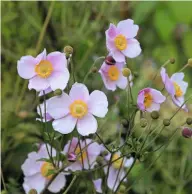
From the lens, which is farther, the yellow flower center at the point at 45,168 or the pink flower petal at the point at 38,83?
the yellow flower center at the point at 45,168

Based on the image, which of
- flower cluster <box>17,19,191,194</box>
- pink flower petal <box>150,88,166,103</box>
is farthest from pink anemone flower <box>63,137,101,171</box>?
pink flower petal <box>150,88,166,103</box>

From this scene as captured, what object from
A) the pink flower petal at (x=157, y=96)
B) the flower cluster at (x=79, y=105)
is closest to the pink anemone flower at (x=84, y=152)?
the flower cluster at (x=79, y=105)

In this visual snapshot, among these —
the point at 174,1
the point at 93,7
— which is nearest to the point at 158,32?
the point at 174,1

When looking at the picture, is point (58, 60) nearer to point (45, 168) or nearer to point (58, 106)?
point (58, 106)

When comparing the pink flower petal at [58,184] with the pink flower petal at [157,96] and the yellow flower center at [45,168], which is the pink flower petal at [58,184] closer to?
the yellow flower center at [45,168]

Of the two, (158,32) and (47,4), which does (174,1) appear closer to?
(158,32)

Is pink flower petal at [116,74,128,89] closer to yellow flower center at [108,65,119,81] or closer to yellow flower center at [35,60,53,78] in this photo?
yellow flower center at [108,65,119,81]
